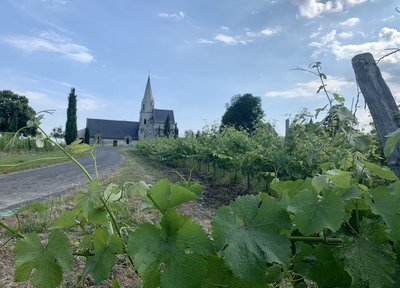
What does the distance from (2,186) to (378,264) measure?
32.7 feet

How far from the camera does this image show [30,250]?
0.81 meters

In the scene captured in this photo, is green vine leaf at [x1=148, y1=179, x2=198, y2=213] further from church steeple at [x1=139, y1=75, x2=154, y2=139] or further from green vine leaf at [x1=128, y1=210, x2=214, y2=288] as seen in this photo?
church steeple at [x1=139, y1=75, x2=154, y2=139]

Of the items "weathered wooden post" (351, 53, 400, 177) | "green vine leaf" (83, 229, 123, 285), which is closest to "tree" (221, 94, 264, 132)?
"weathered wooden post" (351, 53, 400, 177)

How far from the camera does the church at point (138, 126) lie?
80.4 metres

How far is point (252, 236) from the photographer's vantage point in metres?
0.62

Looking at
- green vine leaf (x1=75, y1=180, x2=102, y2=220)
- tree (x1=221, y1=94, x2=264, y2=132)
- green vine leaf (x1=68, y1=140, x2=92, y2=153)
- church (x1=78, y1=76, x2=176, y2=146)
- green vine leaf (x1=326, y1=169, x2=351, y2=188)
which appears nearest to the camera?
green vine leaf (x1=326, y1=169, x2=351, y2=188)

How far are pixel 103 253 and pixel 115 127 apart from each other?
3369 inches

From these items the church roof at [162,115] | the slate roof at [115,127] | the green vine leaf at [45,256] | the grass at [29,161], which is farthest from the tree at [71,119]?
the green vine leaf at [45,256]

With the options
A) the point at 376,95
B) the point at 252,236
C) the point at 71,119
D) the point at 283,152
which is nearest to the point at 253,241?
the point at 252,236

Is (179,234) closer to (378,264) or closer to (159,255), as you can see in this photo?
(159,255)

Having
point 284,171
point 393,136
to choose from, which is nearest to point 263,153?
point 284,171

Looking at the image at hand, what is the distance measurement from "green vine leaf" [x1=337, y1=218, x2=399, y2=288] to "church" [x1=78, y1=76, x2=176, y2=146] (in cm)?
7800

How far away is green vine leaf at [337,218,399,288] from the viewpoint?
630 millimetres

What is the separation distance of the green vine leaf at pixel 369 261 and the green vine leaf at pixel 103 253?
1.55ft
